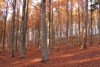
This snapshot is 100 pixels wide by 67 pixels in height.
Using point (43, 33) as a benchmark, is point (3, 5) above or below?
above

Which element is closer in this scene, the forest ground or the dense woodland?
the forest ground

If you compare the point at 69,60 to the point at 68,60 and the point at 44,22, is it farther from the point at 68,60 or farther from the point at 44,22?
the point at 44,22

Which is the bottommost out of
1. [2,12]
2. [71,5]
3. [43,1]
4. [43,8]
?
[43,8]

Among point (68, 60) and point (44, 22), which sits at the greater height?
point (44, 22)

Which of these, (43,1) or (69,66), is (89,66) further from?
(43,1)

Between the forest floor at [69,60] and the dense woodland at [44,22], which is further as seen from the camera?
the dense woodland at [44,22]

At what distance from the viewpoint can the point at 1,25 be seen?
65.2ft

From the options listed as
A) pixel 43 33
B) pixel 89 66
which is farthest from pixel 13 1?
pixel 89 66

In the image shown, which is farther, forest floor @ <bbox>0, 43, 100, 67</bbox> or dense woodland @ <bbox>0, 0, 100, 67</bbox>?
dense woodland @ <bbox>0, 0, 100, 67</bbox>

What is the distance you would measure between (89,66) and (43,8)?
544 cm

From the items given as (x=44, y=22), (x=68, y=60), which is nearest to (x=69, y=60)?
(x=68, y=60)

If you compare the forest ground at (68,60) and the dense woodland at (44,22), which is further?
the dense woodland at (44,22)

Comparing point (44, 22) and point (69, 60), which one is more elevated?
point (44, 22)

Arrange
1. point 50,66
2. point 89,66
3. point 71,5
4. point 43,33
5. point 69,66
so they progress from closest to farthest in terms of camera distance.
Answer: point 89,66
point 69,66
point 50,66
point 43,33
point 71,5
